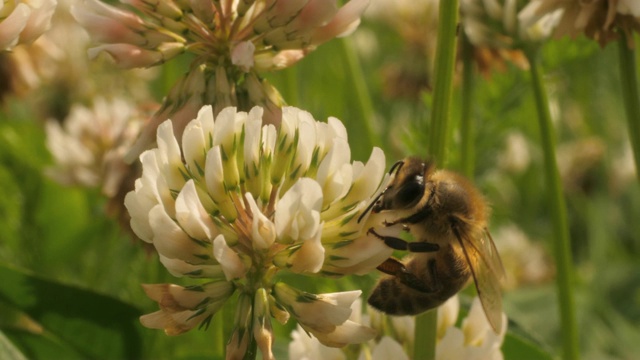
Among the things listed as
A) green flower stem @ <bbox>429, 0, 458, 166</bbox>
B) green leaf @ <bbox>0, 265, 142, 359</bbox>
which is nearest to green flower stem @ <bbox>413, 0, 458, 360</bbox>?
green flower stem @ <bbox>429, 0, 458, 166</bbox>

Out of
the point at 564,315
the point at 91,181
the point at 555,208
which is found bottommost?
the point at 91,181

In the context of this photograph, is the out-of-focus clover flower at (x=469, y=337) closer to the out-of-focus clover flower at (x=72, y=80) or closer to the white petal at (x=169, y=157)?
the white petal at (x=169, y=157)

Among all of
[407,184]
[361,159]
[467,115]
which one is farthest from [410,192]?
[361,159]

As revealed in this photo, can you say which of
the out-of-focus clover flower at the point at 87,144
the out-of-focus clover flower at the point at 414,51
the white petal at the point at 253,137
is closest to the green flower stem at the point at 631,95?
the white petal at the point at 253,137

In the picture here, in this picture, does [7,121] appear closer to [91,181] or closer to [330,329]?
[91,181]

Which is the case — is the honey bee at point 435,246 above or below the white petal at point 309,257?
below

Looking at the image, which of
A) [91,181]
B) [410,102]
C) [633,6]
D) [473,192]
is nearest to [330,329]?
[473,192]

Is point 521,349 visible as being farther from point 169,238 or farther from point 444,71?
point 169,238
